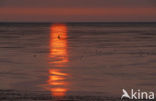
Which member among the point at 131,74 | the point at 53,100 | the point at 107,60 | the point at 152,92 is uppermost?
the point at 107,60

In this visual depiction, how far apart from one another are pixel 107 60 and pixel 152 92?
15.6m

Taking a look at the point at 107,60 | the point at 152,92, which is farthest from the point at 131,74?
the point at 107,60

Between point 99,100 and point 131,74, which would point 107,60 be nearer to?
point 131,74

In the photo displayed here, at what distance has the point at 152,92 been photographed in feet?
66.8

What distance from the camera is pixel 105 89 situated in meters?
21.5

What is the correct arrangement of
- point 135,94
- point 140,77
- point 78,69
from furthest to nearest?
point 78,69 < point 140,77 < point 135,94

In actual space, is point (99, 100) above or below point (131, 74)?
below

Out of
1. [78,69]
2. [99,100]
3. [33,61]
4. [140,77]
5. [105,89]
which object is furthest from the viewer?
[33,61]

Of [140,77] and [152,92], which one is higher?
[140,77]

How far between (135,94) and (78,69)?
1070 cm

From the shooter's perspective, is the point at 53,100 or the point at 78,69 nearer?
the point at 53,100

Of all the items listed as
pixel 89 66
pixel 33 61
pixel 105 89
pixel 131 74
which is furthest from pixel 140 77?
pixel 33 61

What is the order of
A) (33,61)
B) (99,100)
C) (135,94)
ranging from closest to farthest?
(99,100) < (135,94) < (33,61)

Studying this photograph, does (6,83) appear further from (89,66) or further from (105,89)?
(89,66)
